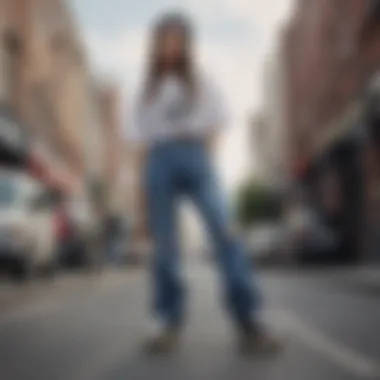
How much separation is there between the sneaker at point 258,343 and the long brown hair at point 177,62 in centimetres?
77

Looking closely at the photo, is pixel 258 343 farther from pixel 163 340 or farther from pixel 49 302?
pixel 49 302

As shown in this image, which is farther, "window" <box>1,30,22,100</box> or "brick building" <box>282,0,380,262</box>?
"window" <box>1,30,22,100</box>

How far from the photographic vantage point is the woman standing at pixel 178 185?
3137 millimetres

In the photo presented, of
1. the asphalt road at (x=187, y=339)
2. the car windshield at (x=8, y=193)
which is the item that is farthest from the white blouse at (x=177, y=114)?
the car windshield at (x=8, y=193)

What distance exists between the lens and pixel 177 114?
10.6 ft

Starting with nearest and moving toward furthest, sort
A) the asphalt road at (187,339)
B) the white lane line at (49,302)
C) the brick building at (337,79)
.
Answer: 1. the brick building at (337,79)
2. the asphalt road at (187,339)
3. the white lane line at (49,302)

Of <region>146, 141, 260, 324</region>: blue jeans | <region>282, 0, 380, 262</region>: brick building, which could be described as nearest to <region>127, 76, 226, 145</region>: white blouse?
<region>146, 141, 260, 324</region>: blue jeans

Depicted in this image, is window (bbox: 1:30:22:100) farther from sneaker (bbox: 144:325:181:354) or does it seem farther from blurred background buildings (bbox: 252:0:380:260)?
sneaker (bbox: 144:325:181:354)

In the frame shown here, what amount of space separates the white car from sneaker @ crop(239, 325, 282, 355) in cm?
419

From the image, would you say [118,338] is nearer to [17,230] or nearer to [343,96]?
[343,96]

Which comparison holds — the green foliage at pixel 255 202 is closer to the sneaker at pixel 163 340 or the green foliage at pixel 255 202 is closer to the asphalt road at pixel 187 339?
the asphalt road at pixel 187 339

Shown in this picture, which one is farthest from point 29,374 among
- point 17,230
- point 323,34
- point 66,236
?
point 66,236

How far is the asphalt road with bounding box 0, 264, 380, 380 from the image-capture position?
9.93 ft

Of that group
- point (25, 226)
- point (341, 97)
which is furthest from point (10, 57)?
point (25, 226)
